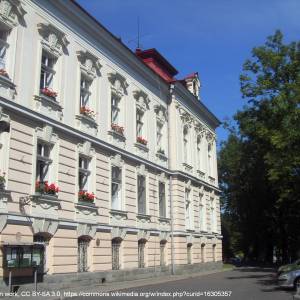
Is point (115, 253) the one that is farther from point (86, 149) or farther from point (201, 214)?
point (201, 214)

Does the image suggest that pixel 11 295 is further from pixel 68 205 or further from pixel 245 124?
pixel 245 124

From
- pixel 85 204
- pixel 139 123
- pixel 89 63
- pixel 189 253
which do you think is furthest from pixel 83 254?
pixel 189 253

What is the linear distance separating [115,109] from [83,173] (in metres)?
5.05

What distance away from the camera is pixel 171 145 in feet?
106

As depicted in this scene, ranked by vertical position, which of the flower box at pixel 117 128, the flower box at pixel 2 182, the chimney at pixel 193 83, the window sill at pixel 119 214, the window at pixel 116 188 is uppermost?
the chimney at pixel 193 83

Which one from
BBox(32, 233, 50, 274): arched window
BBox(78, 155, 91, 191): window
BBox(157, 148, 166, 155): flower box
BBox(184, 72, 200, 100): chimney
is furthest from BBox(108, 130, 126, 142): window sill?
BBox(184, 72, 200, 100): chimney

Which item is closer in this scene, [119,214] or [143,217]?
[119,214]

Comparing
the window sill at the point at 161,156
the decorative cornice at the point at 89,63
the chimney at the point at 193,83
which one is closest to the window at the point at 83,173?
the decorative cornice at the point at 89,63

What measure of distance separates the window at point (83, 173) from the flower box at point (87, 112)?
1939mm

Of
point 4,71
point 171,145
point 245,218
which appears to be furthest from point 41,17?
point 245,218

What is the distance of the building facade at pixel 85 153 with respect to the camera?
17703 millimetres

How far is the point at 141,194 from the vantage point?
27.5 metres

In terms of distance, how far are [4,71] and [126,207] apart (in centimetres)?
1023

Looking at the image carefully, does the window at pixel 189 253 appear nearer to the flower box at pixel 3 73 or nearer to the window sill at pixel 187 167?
the window sill at pixel 187 167
